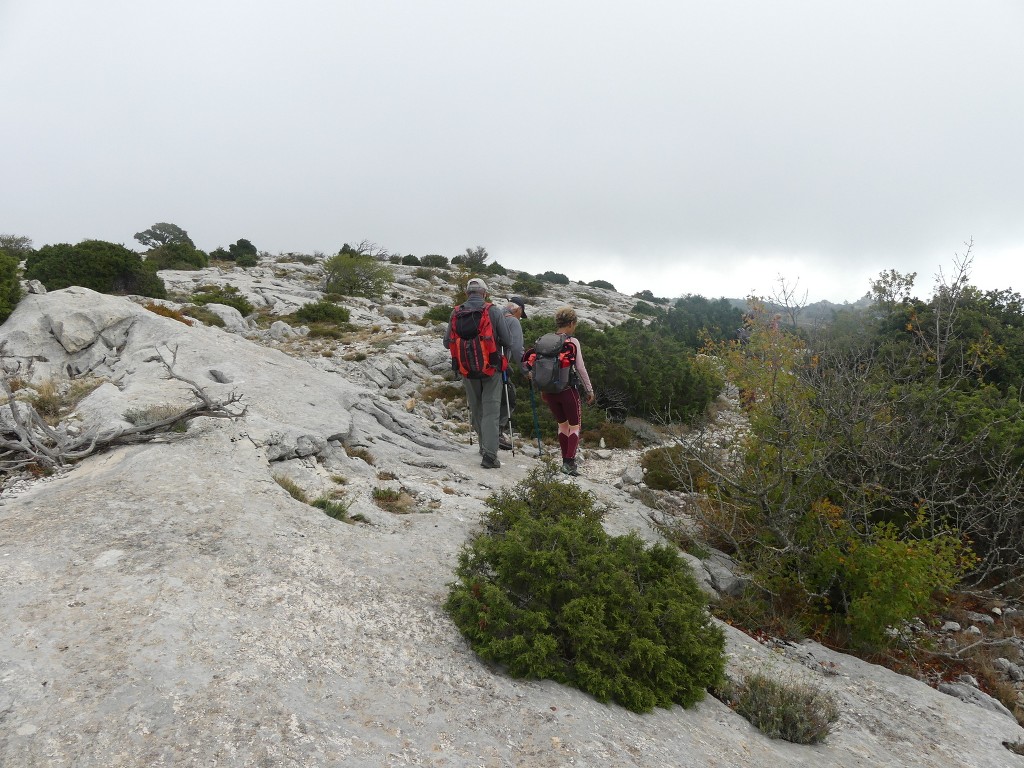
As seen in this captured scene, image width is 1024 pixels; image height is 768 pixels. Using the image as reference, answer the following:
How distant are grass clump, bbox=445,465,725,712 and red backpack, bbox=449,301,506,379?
10.5ft

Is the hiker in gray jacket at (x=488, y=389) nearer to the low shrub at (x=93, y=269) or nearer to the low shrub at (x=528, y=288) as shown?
the low shrub at (x=93, y=269)

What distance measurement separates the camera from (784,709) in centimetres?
344

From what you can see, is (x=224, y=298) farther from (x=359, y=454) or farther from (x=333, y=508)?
(x=333, y=508)

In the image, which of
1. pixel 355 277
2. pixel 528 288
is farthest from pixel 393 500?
pixel 528 288

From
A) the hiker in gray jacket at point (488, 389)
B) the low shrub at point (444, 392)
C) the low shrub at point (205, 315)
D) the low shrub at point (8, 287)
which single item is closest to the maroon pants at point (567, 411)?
the hiker in gray jacket at point (488, 389)

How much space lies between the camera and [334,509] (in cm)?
493

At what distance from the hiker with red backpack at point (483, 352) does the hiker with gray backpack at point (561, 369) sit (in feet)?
1.34

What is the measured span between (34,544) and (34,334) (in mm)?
7290

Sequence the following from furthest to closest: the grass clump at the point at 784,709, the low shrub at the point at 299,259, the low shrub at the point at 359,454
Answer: the low shrub at the point at 299,259, the low shrub at the point at 359,454, the grass clump at the point at 784,709

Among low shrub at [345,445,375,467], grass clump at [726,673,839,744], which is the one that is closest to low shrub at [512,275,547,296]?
low shrub at [345,445,375,467]

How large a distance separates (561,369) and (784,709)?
173 inches

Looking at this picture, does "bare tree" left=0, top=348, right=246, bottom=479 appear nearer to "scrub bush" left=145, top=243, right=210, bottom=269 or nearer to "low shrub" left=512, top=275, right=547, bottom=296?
"scrub bush" left=145, top=243, right=210, bottom=269

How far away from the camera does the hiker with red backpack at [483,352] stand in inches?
277

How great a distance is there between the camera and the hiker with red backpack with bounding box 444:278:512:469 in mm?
7023
